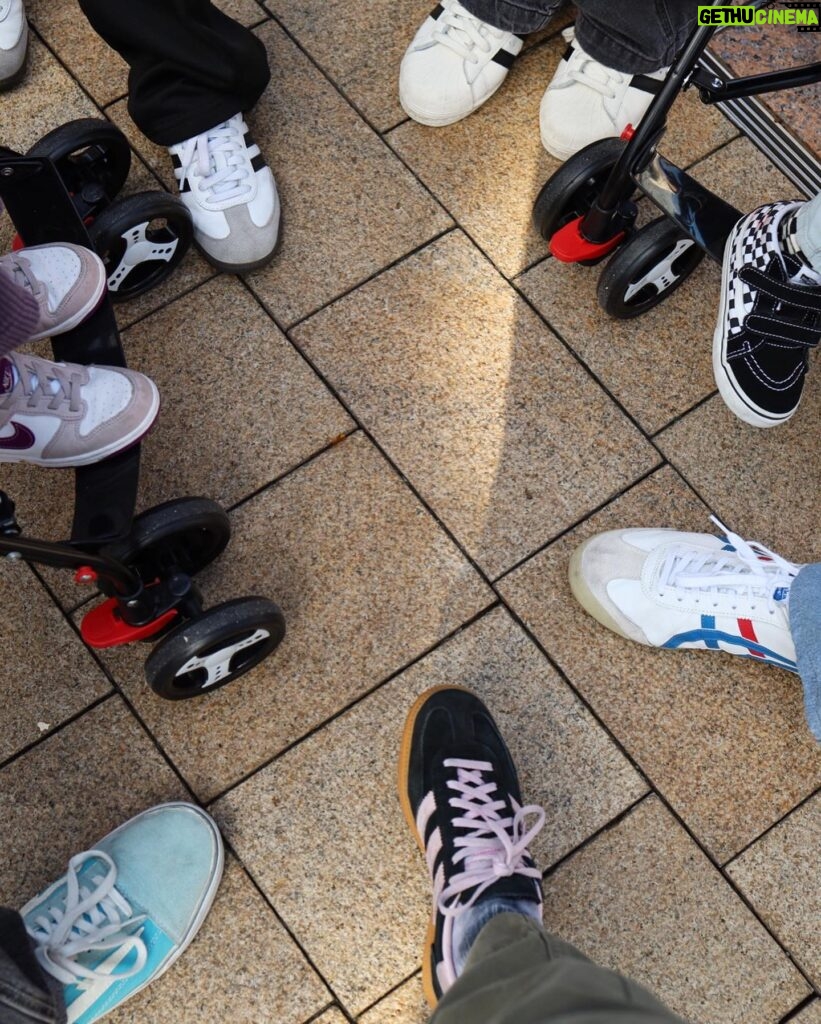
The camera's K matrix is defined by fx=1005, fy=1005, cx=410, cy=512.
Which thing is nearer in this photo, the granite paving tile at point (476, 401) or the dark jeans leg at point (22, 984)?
the dark jeans leg at point (22, 984)

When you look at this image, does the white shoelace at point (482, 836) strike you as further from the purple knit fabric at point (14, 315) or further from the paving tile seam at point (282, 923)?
the purple knit fabric at point (14, 315)

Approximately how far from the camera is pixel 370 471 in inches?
68.2

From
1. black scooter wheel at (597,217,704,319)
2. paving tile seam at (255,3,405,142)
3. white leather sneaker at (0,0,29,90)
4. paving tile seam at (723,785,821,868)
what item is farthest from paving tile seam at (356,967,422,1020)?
white leather sneaker at (0,0,29,90)

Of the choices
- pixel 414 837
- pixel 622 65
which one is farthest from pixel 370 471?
pixel 622 65

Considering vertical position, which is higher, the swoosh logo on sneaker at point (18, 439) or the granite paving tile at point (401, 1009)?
the swoosh logo on sneaker at point (18, 439)

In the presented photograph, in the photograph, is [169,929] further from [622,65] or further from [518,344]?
[622,65]

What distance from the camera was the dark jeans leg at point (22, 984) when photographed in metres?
1.23

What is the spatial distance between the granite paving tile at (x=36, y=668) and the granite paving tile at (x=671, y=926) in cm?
80

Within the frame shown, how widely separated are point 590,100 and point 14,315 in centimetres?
114

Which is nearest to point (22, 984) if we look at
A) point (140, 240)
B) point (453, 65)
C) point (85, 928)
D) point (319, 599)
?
point (85, 928)

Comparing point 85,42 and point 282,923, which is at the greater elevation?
point 85,42

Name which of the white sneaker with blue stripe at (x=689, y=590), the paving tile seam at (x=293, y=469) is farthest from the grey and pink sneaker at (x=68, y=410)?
the white sneaker with blue stripe at (x=689, y=590)

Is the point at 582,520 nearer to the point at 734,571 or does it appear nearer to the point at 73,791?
the point at 734,571

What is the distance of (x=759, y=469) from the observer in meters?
1.77
